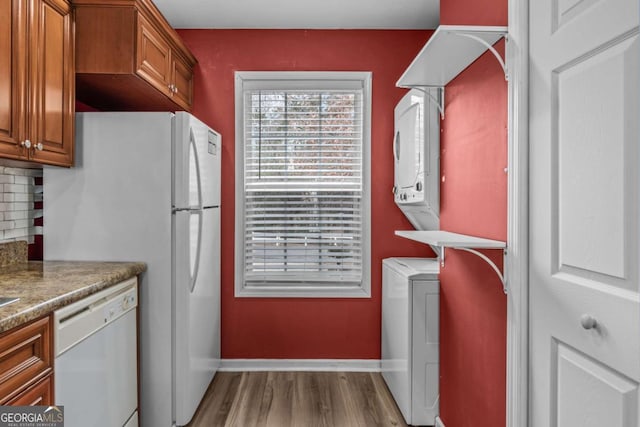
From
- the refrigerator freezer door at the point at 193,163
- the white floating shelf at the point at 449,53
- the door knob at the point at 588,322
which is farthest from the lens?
the refrigerator freezer door at the point at 193,163

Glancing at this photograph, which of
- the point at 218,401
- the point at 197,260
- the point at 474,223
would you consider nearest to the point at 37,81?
the point at 197,260

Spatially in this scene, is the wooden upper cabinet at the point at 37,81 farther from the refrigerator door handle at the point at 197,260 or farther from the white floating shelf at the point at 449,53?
the white floating shelf at the point at 449,53

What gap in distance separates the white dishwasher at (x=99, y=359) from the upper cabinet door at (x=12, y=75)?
2.34 ft

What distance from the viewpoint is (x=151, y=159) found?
2396mm

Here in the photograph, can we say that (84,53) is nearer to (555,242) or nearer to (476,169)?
(476,169)

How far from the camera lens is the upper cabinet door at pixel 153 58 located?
2.42m

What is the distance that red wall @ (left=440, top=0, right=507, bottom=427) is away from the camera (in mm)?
1697

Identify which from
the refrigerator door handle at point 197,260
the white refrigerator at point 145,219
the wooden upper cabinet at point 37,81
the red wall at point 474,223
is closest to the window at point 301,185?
the refrigerator door handle at point 197,260

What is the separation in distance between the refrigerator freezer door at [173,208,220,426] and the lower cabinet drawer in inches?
35.1

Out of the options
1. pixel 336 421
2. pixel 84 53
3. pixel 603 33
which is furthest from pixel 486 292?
pixel 84 53

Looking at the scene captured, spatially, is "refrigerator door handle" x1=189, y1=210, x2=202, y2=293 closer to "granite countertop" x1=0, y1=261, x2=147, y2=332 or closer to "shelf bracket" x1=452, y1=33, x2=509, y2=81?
"granite countertop" x1=0, y1=261, x2=147, y2=332

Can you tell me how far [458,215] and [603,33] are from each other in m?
1.11

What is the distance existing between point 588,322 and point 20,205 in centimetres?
270

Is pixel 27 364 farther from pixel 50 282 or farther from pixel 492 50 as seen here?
pixel 492 50
